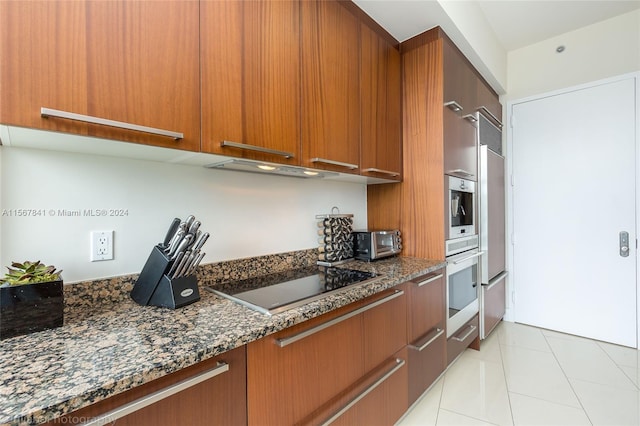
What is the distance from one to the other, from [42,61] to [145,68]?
0.79ft

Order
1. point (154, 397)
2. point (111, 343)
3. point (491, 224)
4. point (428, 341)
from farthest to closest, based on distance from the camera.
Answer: point (491, 224)
point (428, 341)
point (111, 343)
point (154, 397)

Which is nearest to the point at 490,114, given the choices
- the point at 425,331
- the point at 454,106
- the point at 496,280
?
the point at 454,106

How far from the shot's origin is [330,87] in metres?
1.51

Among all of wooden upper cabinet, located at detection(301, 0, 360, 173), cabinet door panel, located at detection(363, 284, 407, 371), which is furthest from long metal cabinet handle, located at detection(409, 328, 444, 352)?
wooden upper cabinet, located at detection(301, 0, 360, 173)

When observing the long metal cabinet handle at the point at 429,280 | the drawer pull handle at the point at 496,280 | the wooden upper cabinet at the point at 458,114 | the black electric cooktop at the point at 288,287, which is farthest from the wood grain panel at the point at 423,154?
the drawer pull handle at the point at 496,280

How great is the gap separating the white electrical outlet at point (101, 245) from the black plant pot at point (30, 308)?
0.26 metres

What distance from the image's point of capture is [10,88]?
697mm

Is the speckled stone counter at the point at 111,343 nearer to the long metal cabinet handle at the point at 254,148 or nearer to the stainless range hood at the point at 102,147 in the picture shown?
the stainless range hood at the point at 102,147

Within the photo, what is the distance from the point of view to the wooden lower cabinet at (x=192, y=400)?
61 cm

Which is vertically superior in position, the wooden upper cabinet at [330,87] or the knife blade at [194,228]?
the wooden upper cabinet at [330,87]

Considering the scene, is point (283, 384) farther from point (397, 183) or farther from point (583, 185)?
point (583, 185)

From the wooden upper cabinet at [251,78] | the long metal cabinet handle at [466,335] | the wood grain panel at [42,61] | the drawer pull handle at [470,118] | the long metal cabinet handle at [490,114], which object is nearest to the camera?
the wood grain panel at [42,61]

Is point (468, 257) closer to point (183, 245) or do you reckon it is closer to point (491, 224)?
point (491, 224)

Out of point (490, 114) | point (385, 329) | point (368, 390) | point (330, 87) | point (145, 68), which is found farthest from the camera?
point (490, 114)
